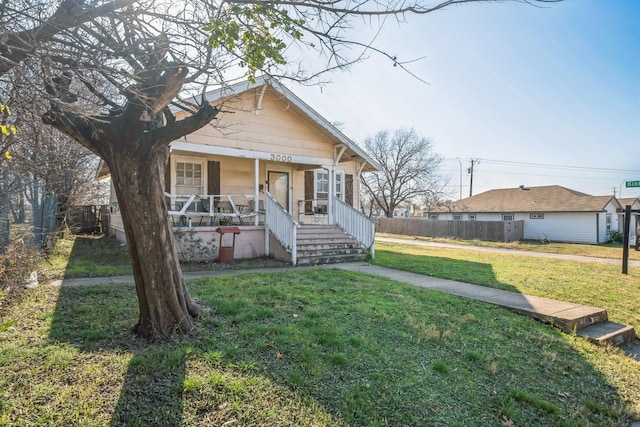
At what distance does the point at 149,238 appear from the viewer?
3920mm

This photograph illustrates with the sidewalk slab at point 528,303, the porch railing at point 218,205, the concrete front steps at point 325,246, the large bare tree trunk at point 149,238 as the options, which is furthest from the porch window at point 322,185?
the large bare tree trunk at point 149,238

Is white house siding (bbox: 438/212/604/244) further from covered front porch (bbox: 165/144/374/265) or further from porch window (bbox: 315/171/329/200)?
covered front porch (bbox: 165/144/374/265)

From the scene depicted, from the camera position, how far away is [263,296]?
5875 mm

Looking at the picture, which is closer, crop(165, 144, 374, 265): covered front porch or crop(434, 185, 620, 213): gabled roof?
crop(165, 144, 374, 265): covered front porch

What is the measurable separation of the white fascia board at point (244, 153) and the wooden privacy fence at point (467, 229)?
1881 centimetres

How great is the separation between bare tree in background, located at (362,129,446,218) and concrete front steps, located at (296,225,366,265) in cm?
2925

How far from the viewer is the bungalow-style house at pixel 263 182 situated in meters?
10.8

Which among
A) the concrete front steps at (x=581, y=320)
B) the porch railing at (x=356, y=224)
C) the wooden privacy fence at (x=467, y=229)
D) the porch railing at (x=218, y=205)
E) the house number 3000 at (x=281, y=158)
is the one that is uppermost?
the house number 3000 at (x=281, y=158)

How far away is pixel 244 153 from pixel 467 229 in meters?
22.5

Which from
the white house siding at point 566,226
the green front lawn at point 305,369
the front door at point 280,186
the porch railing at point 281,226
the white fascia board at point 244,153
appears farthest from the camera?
the white house siding at point 566,226

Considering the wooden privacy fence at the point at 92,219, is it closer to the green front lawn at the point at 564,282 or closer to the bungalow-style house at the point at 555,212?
the green front lawn at the point at 564,282

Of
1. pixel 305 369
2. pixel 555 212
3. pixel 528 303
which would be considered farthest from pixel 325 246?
pixel 555 212

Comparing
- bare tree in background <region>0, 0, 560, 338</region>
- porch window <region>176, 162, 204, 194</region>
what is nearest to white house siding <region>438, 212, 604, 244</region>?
porch window <region>176, 162, 204, 194</region>

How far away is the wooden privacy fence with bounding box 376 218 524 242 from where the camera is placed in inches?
1069
